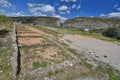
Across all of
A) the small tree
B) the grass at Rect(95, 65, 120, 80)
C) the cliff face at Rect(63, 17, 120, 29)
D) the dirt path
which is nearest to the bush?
the small tree

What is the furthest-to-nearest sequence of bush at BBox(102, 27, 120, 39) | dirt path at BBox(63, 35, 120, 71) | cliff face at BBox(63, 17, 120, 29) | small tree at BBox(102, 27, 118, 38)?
cliff face at BBox(63, 17, 120, 29) < small tree at BBox(102, 27, 118, 38) < bush at BBox(102, 27, 120, 39) < dirt path at BBox(63, 35, 120, 71)

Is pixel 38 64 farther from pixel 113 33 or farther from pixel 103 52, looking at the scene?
pixel 113 33

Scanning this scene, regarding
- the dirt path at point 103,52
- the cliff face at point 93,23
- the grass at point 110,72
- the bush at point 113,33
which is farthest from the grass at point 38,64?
the cliff face at point 93,23

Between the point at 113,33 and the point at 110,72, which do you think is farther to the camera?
the point at 113,33

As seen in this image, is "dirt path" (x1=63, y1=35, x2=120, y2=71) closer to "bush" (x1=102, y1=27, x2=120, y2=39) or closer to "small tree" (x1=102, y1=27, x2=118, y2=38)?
"bush" (x1=102, y1=27, x2=120, y2=39)

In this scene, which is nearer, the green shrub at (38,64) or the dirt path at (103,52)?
the green shrub at (38,64)

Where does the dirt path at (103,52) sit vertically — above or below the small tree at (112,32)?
below

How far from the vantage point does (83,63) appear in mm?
11117

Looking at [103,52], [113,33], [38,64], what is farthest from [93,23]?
[38,64]

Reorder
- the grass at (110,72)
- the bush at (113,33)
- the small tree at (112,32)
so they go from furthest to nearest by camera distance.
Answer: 1. the small tree at (112,32)
2. the bush at (113,33)
3. the grass at (110,72)

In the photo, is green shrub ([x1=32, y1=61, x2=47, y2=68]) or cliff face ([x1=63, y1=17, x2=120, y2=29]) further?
cliff face ([x1=63, y1=17, x2=120, y2=29])

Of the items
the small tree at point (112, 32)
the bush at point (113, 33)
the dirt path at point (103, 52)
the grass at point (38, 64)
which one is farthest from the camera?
the small tree at point (112, 32)

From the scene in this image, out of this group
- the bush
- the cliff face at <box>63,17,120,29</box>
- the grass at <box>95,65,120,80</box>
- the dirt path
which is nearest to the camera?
the grass at <box>95,65,120,80</box>

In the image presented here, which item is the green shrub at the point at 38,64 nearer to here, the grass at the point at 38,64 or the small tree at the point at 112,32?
the grass at the point at 38,64
